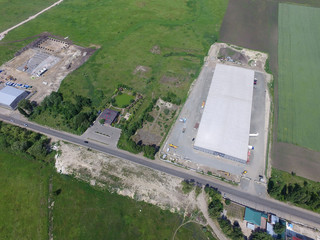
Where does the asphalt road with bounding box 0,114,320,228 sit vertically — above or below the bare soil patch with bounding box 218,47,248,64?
below

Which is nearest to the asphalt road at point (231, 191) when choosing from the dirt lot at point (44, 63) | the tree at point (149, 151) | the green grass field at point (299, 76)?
the tree at point (149, 151)

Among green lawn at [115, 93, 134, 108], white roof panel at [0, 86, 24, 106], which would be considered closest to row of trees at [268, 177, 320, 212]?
green lawn at [115, 93, 134, 108]

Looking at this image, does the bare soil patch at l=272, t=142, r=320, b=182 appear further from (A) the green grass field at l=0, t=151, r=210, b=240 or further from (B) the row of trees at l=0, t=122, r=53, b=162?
(B) the row of trees at l=0, t=122, r=53, b=162

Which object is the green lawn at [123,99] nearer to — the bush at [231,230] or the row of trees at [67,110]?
the row of trees at [67,110]

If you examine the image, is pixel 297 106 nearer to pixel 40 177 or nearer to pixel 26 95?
pixel 40 177

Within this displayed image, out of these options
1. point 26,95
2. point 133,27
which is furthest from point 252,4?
point 26,95

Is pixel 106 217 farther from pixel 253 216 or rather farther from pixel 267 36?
pixel 267 36

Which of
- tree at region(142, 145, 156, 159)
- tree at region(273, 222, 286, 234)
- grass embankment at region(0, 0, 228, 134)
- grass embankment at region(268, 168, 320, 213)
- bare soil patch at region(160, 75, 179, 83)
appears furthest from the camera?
bare soil patch at region(160, 75, 179, 83)
